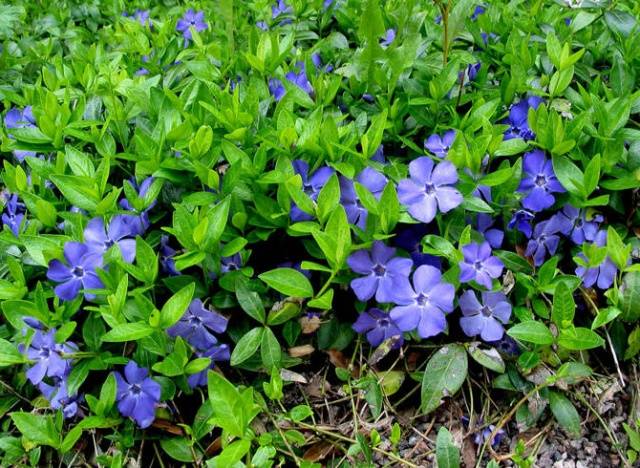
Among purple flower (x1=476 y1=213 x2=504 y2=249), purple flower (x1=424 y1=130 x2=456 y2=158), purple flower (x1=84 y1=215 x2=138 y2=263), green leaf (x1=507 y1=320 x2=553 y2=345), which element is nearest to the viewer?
green leaf (x1=507 y1=320 x2=553 y2=345)

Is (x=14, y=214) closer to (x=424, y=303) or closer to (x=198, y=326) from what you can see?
(x=198, y=326)

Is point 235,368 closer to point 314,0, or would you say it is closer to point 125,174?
point 125,174

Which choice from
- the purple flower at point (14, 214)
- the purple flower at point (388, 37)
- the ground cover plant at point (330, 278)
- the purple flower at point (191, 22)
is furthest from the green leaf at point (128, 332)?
the purple flower at point (191, 22)

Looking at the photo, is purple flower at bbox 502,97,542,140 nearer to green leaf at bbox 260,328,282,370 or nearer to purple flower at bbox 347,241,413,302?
purple flower at bbox 347,241,413,302

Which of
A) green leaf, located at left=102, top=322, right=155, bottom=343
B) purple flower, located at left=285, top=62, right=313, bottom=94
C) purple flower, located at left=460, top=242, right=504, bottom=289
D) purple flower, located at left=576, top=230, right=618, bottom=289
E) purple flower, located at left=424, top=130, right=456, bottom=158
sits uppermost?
purple flower, located at left=285, top=62, right=313, bottom=94

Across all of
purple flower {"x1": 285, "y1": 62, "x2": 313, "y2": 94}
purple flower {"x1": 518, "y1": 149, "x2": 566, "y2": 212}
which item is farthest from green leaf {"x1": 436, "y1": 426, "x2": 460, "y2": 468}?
purple flower {"x1": 285, "y1": 62, "x2": 313, "y2": 94}

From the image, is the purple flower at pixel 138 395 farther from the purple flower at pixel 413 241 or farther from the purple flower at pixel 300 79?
the purple flower at pixel 300 79

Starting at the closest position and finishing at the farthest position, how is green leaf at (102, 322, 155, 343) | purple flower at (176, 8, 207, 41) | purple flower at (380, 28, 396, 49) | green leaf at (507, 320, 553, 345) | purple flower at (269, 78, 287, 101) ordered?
green leaf at (102, 322, 155, 343)
green leaf at (507, 320, 553, 345)
purple flower at (269, 78, 287, 101)
purple flower at (380, 28, 396, 49)
purple flower at (176, 8, 207, 41)
